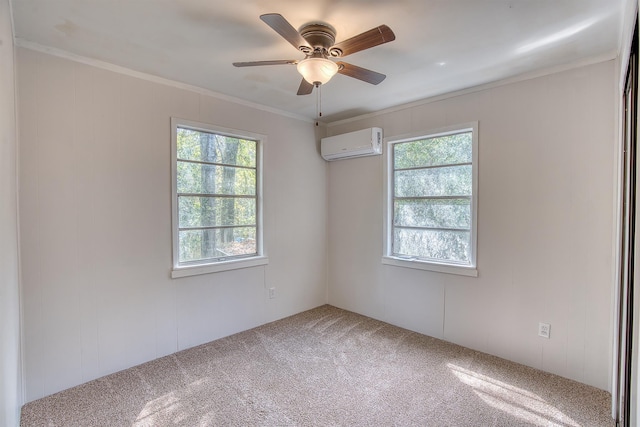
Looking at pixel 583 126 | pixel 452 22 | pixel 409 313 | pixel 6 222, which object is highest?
pixel 452 22

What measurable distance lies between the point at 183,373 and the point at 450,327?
8.29 ft

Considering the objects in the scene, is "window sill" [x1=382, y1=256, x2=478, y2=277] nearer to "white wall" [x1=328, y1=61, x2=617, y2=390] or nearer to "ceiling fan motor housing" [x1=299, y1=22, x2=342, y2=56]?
"white wall" [x1=328, y1=61, x2=617, y2=390]

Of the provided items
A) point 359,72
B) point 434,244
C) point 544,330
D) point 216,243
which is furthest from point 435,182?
point 216,243

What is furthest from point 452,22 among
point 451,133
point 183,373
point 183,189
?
point 183,373

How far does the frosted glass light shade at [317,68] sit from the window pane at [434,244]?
6.98ft

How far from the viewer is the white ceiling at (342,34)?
1825mm

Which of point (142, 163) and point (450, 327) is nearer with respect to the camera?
point (142, 163)

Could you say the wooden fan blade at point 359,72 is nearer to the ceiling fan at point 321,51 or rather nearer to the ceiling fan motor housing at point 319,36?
the ceiling fan at point 321,51

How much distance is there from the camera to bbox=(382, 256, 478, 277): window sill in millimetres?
3080

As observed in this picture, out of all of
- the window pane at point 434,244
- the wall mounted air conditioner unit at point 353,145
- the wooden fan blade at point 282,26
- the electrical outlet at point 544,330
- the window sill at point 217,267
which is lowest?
the electrical outlet at point 544,330

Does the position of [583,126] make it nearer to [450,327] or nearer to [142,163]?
[450,327]

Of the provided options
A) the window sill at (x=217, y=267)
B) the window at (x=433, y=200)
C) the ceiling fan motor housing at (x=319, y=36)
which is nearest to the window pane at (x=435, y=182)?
the window at (x=433, y=200)

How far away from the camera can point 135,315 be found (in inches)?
108

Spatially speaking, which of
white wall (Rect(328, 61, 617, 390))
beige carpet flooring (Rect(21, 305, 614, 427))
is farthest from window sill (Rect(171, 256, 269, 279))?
white wall (Rect(328, 61, 617, 390))
